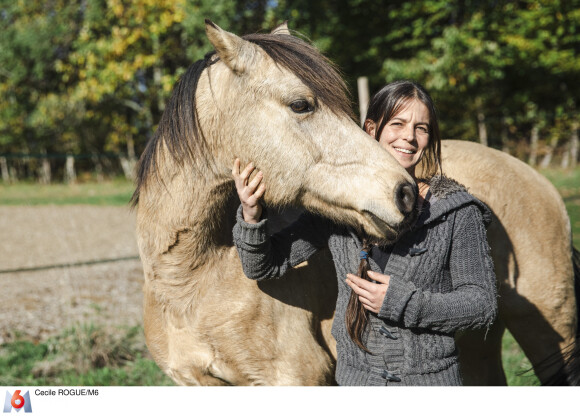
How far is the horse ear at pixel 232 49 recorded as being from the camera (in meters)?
1.79

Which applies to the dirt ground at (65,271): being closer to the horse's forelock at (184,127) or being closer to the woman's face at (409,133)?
the horse's forelock at (184,127)

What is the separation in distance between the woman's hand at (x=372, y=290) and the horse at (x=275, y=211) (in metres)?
0.16

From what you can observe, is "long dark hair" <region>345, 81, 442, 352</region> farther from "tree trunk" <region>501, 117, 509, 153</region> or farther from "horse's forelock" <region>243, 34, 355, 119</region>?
"tree trunk" <region>501, 117, 509, 153</region>

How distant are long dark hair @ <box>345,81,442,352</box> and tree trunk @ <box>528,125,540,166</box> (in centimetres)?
1074

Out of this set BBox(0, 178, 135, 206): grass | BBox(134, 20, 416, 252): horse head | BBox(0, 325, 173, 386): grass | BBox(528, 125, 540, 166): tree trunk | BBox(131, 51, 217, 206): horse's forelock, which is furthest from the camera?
BBox(528, 125, 540, 166): tree trunk

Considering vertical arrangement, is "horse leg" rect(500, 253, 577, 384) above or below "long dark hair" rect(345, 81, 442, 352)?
below

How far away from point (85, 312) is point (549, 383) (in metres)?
4.05

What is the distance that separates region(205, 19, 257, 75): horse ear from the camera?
179cm

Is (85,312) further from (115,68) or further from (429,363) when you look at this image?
(115,68)

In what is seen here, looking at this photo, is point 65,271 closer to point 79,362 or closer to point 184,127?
point 79,362

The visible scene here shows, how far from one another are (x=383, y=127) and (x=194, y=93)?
0.78 m

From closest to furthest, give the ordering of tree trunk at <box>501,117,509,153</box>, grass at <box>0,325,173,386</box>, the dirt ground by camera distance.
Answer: grass at <box>0,325,173,386</box>
the dirt ground
tree trunk at <box>501,117,509,153</box>
